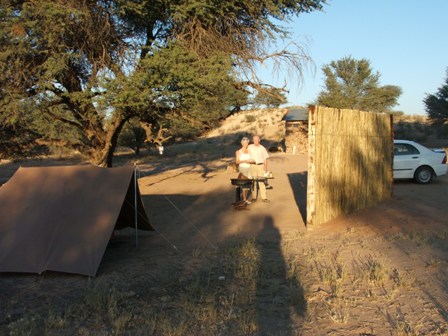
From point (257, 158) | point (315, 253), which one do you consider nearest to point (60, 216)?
point (315, 253)

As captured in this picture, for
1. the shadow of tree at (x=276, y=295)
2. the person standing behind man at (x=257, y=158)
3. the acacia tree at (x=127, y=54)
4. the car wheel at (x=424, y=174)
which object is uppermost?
the acacia tree at (x=127, y=54)

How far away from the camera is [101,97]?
13.1 meters

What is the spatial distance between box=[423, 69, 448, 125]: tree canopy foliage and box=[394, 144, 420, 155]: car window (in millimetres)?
29594

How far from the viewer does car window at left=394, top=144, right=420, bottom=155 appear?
56.4ft

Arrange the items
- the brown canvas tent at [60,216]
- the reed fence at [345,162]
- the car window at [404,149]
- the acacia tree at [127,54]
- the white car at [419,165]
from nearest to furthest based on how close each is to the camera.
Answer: the brown canvas tent at [60,216]
the reed fence at [345,162]
the acacia tree at [127,54]
the white car at [419,165]
the car window at [404,149]

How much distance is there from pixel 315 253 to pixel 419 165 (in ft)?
35.2

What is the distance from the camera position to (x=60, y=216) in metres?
7.66

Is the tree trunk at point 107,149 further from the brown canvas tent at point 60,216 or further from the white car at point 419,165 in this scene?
the white car at point 419,165

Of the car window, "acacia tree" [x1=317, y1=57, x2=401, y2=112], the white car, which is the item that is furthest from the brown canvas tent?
"acacia tree" [x1=317, y1=57, x2=401, y2=112]

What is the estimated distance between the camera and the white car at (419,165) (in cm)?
Result: 1700

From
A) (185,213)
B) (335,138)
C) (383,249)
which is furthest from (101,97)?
(383,249)

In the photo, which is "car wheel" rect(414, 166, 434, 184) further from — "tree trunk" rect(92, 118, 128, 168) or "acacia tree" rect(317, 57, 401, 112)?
"acacia tree" rect(317, 57, 401, 112)

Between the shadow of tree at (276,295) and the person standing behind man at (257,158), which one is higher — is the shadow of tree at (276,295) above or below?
below

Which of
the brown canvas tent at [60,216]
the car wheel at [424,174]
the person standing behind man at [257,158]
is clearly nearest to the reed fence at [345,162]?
the person standing behind man at [257,158]
